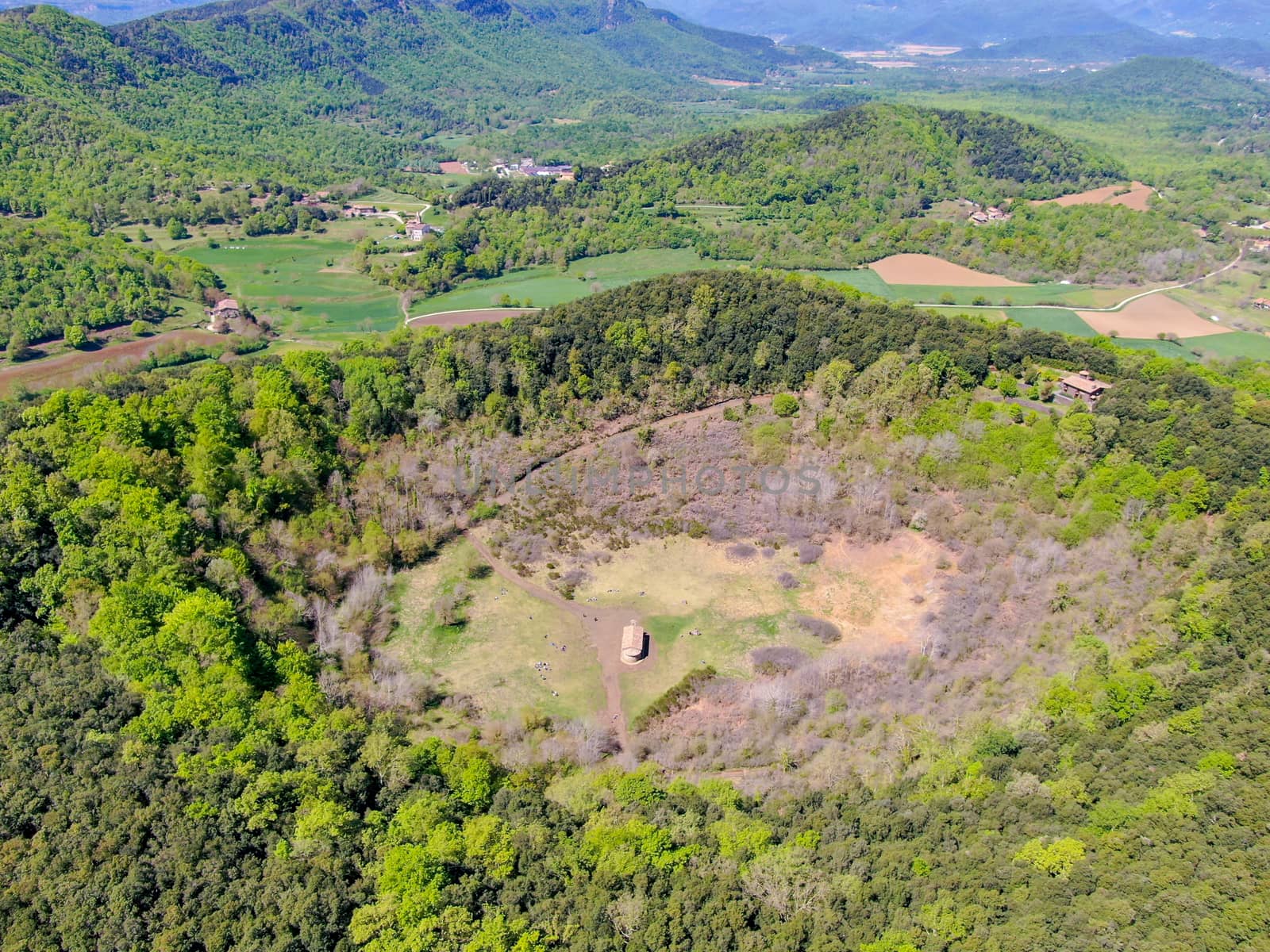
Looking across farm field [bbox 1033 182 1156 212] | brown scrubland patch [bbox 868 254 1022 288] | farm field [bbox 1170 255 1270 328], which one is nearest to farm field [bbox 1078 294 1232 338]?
farm field [bbox 1170 255 1270 328]

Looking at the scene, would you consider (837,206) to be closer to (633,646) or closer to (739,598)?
(739,598)

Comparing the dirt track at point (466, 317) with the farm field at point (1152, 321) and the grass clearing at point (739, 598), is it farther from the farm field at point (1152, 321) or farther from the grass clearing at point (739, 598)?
the farm field at point (1152, 321)

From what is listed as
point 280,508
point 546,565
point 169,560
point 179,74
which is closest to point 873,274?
point 546,565

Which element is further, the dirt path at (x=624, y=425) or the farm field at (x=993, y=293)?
the farm field at (x=993, y=293)

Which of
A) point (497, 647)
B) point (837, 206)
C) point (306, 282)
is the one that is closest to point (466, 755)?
point (497, 647)

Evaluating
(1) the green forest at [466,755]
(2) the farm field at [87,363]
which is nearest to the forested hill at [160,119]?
(2) the farm field at [87,363]

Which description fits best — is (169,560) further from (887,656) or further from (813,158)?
(813,158)

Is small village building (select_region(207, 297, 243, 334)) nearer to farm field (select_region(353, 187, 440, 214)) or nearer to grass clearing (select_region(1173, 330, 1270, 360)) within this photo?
farm field (select_region(353, 187, 440, 214))
